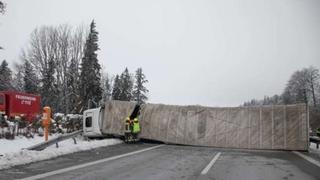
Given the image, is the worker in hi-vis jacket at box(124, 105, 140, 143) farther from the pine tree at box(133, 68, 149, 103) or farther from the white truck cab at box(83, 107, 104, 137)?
the pine tree at box(133, 68, 149, 103)

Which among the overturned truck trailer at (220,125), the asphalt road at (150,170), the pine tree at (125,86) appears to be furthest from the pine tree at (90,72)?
the asphalt road at (150,170)

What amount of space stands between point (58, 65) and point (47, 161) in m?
51.8

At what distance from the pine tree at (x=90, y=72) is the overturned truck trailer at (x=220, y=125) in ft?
112

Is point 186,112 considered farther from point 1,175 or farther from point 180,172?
point 1,175

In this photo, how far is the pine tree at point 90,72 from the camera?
2493 inches

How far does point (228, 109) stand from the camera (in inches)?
1064

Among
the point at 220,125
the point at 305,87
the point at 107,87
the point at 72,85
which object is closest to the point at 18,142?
the point at 220,125

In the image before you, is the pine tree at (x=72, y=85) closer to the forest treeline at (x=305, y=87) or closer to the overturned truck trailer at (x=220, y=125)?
the overturned truck trailer at (x=220, y=125)

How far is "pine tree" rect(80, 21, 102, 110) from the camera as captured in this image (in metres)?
63.3

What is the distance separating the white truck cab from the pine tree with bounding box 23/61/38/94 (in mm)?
42001

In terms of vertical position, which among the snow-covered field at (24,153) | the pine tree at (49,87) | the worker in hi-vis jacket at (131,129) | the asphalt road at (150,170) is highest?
the pine tree at (49,87)

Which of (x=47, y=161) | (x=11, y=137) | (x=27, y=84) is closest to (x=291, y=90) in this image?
(x=27, y=84)

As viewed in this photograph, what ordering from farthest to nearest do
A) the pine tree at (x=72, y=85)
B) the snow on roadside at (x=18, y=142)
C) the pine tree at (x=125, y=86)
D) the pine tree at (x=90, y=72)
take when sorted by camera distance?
the pine tree at (x=125, y=86) → the pine tree at (x=72, y=85) → the pine tree at (x=90, y=72) → the snow on roadside at (x=18, y=142)

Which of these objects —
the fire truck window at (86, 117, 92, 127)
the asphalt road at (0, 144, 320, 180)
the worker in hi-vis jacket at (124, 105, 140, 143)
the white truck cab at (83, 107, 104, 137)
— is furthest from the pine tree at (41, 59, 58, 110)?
the asphalt road at (0, 144, 320, 180)
